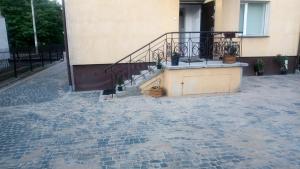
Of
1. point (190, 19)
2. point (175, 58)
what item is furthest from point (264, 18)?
point (175, 58)

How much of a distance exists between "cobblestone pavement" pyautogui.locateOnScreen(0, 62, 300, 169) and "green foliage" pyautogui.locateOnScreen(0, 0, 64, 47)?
71.7 feet

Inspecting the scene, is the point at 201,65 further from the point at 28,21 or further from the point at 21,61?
the point at 28,21

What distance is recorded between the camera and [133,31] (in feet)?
28.4

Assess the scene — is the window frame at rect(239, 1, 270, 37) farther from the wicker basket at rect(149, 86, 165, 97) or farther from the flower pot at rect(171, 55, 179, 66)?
the wicker basket at rect(149, 86, 165, 97)

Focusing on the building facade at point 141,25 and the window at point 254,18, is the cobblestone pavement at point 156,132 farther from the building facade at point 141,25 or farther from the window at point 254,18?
the window at point 254,18

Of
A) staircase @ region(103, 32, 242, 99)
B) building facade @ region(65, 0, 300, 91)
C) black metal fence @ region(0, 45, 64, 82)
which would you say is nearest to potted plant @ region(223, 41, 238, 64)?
staircase @ region(103, 32, 242, 99)

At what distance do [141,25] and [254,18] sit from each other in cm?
479

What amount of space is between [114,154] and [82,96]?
4359 mm

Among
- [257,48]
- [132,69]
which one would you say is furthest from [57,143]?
[257,48]

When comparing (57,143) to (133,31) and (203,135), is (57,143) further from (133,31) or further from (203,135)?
(133,31)

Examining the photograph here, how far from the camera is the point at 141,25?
8.64 m

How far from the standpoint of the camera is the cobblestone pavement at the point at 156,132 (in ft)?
12.5

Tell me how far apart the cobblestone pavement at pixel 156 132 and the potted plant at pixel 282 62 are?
296 centimetres

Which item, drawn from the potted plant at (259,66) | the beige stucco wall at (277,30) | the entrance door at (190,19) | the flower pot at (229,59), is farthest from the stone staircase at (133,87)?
the potted plant at (259,66)
